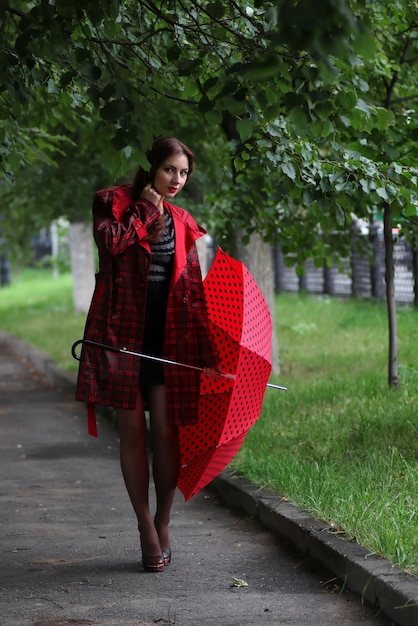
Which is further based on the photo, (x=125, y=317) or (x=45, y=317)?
(x=45, y=317)

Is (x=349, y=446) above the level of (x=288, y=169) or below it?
below

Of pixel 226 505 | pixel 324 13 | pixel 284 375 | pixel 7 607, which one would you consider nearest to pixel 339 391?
pixel 284 375

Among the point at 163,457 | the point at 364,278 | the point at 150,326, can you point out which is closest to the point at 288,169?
the point at 150,326

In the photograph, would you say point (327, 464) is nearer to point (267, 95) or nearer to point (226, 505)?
point (226, 505)

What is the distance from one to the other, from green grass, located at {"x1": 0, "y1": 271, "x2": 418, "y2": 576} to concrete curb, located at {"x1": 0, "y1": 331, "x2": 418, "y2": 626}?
67mm

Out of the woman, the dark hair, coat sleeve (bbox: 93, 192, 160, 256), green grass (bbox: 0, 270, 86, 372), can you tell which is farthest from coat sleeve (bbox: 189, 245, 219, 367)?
green grass (bbox: 0, 270, 86, 372)

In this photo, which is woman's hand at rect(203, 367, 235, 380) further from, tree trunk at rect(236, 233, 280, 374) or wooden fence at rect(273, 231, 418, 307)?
wooden fence at rect(273, 231, 418, 307)

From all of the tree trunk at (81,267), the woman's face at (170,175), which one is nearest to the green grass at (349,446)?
the woman's face at (170,175)

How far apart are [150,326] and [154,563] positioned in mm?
1050

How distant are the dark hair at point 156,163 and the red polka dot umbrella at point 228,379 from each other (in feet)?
1.35

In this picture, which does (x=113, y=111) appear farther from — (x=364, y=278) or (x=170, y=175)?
(x=364, y=278)

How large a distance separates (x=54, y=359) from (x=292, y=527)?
34.5 ft

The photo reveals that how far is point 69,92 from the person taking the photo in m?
6.69

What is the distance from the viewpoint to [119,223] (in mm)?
5105
